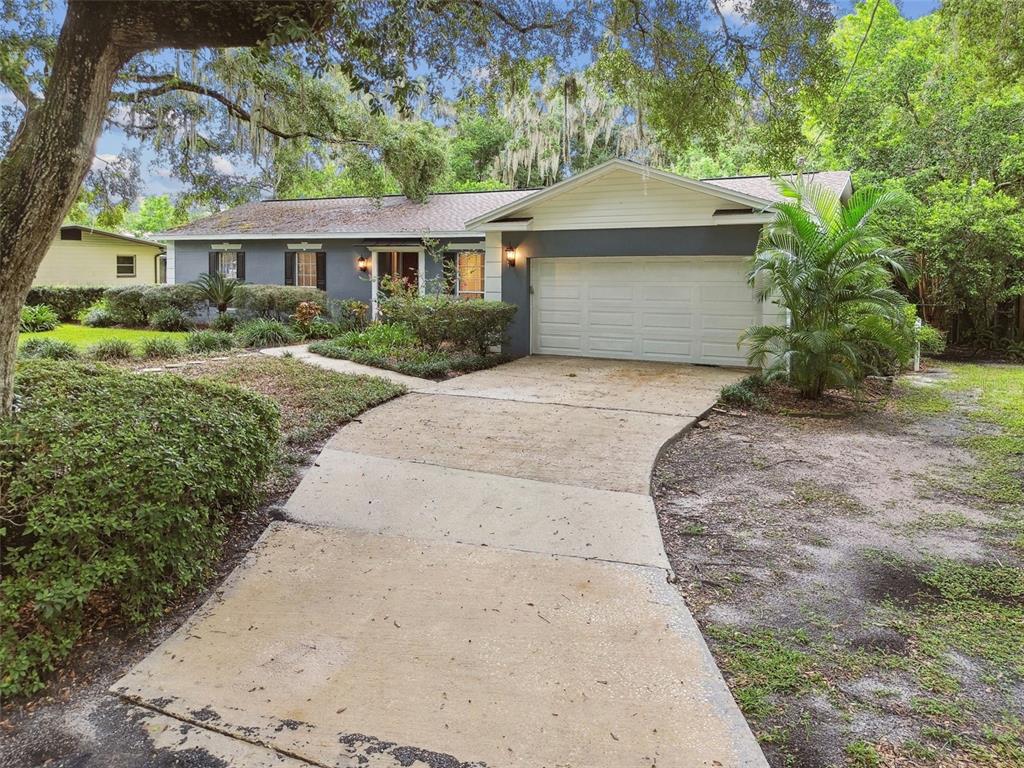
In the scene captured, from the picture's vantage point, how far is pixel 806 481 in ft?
18.2

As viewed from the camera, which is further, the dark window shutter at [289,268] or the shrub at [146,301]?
the dark window shutter at [289,268]

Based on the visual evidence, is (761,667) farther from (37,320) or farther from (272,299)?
(37,320)

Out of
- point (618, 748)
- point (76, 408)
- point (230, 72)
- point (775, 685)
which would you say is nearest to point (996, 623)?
point (775, 685)

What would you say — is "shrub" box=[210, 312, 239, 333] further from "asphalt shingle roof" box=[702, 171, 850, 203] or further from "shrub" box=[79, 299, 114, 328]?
"asphalt shingle roof" box=[702, 171, 850, 203]

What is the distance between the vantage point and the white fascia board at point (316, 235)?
48.9 ft

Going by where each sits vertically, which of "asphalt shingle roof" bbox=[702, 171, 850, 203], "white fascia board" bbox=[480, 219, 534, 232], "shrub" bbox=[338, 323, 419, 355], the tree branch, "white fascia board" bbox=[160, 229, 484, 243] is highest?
the tree branch

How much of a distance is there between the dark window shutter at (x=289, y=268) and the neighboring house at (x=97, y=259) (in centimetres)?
1028

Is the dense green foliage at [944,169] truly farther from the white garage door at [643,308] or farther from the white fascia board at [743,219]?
the white garage door at [643,308]

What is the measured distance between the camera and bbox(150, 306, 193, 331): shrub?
15828 millimetres

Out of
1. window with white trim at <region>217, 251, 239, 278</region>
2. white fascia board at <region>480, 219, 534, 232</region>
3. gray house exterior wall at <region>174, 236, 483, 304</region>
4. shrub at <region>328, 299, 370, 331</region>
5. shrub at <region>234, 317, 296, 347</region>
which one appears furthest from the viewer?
window with white trim at <region>217, 251, 239, 278</region>

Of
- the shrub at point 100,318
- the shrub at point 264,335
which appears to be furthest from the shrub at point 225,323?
the shrub at point 100,318

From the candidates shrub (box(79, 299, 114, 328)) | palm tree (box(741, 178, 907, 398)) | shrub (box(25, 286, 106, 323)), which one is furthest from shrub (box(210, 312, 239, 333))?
palm tree (box(741, 178, 907, 398))

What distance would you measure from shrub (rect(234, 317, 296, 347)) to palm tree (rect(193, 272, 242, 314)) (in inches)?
98.1

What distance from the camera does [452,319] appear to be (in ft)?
37.1
